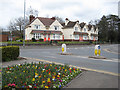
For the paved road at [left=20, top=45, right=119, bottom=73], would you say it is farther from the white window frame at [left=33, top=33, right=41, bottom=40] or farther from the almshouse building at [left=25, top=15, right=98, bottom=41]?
the almshouse building at [left=25, top=15, right=98, bottom=41]

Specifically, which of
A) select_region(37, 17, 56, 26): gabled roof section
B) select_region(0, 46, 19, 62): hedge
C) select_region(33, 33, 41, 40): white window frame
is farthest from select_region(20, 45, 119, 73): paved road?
select_region(37, 17, 56, 26): gabled roof section

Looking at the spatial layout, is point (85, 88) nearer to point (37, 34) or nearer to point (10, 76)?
point (10, 76)

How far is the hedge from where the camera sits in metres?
9.61

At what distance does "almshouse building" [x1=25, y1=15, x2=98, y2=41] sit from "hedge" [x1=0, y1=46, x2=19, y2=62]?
102 feet

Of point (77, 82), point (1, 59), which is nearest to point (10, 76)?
point (77, 82)

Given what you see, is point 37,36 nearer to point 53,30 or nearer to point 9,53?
point 53,30

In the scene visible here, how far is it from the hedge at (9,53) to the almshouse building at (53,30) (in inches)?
1228

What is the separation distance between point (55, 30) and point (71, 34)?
6366 mm

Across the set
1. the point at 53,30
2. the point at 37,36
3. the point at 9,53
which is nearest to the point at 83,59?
the point at 9,53

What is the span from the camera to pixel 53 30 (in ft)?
151

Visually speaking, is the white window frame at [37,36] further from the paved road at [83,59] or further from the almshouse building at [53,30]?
the paved road at [83,59]

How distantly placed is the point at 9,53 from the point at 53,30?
3637cm

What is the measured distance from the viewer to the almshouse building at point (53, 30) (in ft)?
139

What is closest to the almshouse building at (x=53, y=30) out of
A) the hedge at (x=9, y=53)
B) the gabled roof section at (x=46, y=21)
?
the gabled roof section at (x=46, y=21)
